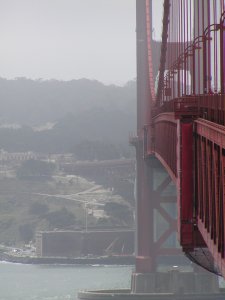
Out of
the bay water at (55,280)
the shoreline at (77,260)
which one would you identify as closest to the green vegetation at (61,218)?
the shoreline at (77,260)

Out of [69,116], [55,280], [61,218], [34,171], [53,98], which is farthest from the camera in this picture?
[53,98]

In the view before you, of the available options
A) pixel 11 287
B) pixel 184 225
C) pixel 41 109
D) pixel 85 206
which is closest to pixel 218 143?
pixel 184 225

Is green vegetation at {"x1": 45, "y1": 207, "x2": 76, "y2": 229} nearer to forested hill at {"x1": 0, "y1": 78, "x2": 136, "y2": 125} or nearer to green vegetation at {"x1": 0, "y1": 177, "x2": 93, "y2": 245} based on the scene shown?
green vegetation at {"x1": 0, "y1": 177, "x2": 93, "y2": 245}

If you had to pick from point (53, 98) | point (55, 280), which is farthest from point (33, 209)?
point (53, 98)

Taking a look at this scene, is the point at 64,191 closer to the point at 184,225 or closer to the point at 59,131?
the point at 59,131

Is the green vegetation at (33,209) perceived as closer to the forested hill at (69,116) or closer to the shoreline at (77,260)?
the forested hill at (69,116)

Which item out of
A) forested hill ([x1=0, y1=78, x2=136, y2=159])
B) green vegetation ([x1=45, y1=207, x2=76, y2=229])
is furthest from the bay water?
forested hill ([x1=0, y1=78, x2=136, y2=159])

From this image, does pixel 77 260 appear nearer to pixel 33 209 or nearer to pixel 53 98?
pixel 33 209

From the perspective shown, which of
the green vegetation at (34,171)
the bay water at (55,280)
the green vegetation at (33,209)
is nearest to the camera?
the bay water at (55,280)
